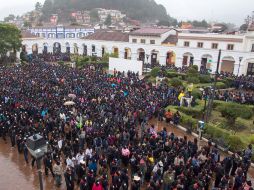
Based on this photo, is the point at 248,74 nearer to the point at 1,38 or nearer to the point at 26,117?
the point at 26,117

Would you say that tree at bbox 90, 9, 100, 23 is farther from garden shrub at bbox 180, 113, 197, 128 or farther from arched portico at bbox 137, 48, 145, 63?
garden shrub at bbox 180, 113, 197, 128

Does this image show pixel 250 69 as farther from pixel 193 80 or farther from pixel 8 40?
pixel 8 40

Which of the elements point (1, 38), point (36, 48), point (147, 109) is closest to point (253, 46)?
point (147, 109)

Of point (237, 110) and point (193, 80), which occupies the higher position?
point (237, 110)

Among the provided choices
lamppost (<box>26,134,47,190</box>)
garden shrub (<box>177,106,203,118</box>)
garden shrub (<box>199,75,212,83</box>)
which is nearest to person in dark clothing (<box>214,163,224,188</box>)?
lamppost (<box>26,134,47,190</box>)

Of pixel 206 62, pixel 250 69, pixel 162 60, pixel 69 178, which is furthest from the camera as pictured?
pixel 162 60

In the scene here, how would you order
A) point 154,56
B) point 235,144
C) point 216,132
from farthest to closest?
point 154,56 < point 216,132 < point 235,144

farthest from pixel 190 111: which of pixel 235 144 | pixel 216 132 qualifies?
pixel 235 144
